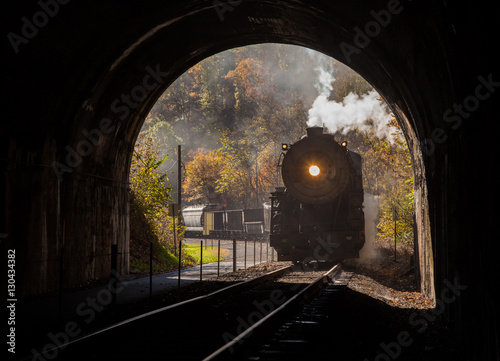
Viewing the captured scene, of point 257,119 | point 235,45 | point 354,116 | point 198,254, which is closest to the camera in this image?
point 235,45

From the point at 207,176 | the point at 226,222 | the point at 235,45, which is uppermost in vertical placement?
the point at 207,176

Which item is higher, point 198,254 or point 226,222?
point 226,222

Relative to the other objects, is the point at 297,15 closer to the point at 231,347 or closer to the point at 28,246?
the point at 28,246

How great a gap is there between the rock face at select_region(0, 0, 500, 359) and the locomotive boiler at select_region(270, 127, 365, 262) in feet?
13.1

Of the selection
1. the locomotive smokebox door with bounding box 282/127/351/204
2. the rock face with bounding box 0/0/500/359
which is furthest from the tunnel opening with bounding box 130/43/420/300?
the rock face with bounding box 0/0/500/359

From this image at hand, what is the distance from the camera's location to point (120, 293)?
11.8m

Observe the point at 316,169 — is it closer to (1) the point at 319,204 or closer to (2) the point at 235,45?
(1) the point at 319,204

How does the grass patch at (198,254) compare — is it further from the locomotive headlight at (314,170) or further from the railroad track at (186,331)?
the railroad track at (186,331)

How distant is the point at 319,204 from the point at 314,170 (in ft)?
3.80

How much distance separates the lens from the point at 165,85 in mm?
15422

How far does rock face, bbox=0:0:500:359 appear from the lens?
5.51 meters

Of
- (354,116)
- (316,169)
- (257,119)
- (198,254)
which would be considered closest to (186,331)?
(316,169)

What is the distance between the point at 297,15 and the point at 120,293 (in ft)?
24.3

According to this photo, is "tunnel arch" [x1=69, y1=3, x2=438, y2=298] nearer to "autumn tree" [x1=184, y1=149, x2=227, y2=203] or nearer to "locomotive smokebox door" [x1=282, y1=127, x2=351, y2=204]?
"locomotive smokebox door" [x1=282, y1=127, x2=351, y2=204]
